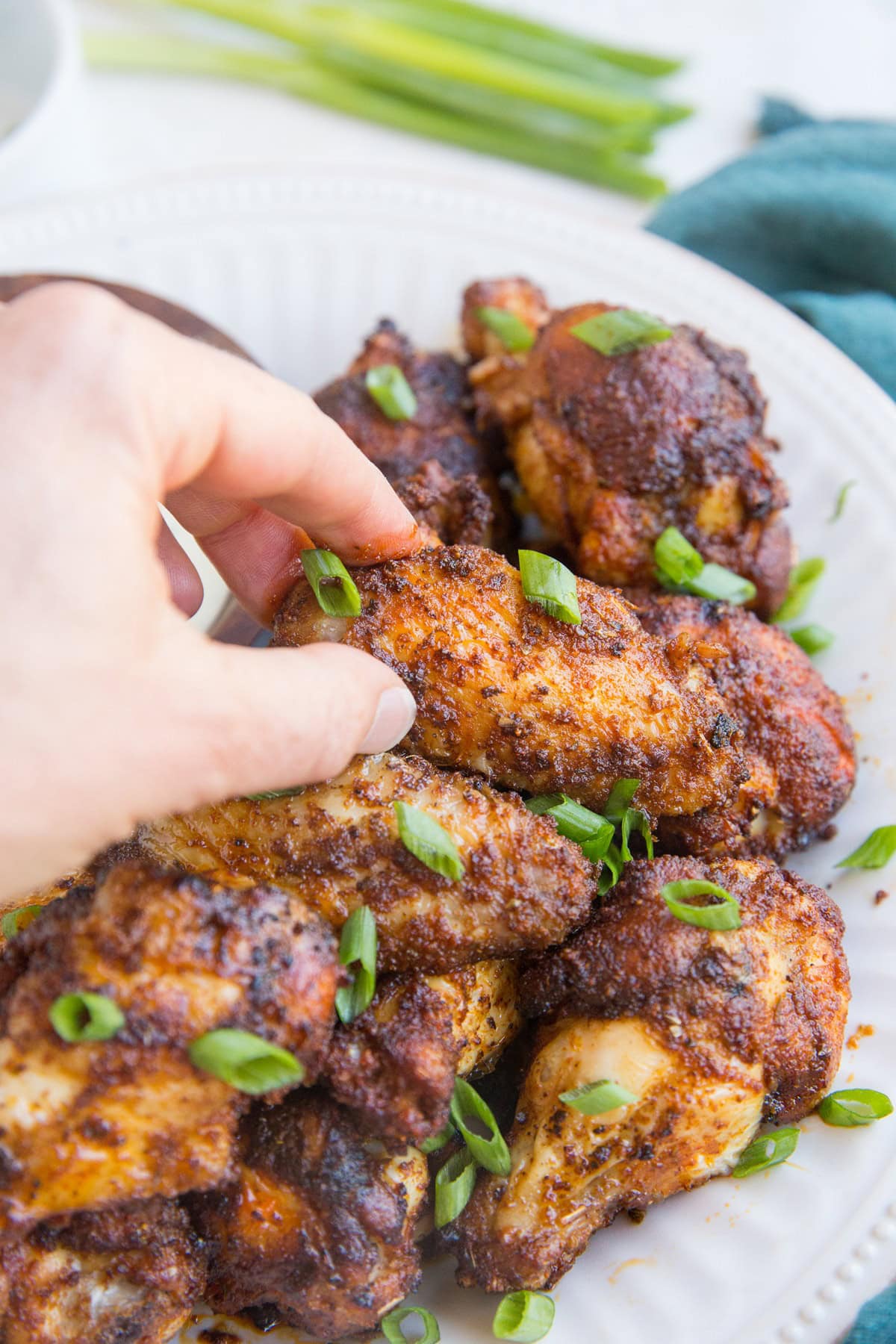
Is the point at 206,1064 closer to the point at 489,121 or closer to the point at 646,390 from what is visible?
the point at 646,390

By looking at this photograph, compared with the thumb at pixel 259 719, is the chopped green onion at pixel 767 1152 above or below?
below

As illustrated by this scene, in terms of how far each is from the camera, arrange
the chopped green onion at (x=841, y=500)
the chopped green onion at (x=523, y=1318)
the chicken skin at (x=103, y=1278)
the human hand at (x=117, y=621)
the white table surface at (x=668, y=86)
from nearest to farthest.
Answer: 1. the human hand at (x=117, y=621)
2. the chicken skin at (x=103, y=1278)
3. the chopped green onion at (x=523, y=1318)
4. the chopped green onion at (x=841, y=500)
5. the white table surface at (x=668, y=86)

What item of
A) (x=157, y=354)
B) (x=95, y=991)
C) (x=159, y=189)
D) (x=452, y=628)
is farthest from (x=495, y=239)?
(x=95, y=991)

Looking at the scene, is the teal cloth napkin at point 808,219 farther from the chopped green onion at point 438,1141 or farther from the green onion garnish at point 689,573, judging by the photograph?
the chopped green onion at point 438,1141

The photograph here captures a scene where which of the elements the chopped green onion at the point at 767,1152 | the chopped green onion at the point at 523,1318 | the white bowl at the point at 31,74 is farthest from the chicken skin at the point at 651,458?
the white bowl at the point at 31,74

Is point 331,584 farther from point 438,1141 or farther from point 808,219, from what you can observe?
point 808,219

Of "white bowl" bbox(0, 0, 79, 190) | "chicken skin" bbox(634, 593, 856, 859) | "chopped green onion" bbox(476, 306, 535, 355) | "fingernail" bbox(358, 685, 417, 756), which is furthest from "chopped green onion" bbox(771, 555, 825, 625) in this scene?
"white bowl" bbox(0, 0, 79, 190)

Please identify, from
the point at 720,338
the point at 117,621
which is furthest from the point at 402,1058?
the point at 720,338
